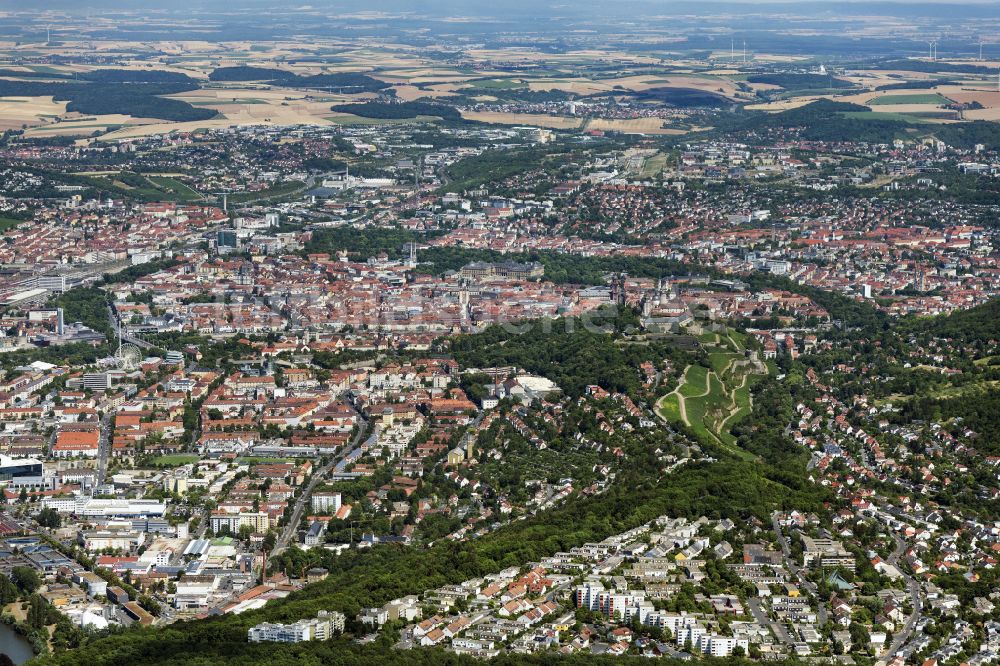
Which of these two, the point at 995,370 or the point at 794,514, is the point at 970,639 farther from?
the point at 995,370

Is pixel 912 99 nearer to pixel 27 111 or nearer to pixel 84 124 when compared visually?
pixel 84 124

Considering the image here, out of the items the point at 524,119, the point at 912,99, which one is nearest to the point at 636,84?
the point at 524,119

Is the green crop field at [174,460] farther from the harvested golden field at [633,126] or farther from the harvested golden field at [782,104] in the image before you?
the harvested golden field at [782,104]

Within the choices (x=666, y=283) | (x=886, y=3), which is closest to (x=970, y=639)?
(x=666, y=283)

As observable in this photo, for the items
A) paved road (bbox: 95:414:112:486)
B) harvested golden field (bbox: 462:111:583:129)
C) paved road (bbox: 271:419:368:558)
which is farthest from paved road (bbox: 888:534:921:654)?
harvested golden field (bbox: 462:111:583:129)

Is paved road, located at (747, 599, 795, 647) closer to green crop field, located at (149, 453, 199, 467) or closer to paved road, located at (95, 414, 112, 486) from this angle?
green crop field, located at (149, 453, 199, 467)

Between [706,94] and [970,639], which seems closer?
[970,639]
